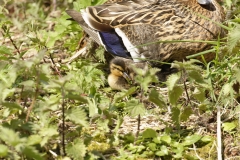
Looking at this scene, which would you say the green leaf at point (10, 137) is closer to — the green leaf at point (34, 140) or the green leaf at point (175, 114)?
the green leaf at point (34, 140)

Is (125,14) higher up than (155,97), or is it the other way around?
(155,97)

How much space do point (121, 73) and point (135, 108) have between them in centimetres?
132

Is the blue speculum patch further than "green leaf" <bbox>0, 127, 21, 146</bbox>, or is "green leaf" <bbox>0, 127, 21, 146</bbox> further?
the blue speculum patch

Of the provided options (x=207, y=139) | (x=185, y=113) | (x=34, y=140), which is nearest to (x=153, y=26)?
(x=185, y=113)

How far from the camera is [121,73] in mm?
4449

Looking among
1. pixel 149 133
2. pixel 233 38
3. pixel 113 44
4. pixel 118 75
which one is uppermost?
pixel 233 38

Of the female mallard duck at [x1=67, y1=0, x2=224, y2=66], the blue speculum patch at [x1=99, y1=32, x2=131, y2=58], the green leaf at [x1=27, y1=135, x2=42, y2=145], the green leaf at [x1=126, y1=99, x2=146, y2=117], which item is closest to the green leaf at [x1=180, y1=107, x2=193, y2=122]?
the green leaf at [x1=126, y1=99, x2=146, y2=117]

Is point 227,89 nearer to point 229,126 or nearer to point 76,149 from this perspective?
point 229,126

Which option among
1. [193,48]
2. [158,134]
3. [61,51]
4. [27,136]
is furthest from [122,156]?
[61,51]

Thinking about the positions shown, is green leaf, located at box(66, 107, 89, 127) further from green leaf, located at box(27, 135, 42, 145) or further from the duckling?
the duckling

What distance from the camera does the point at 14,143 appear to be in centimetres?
266

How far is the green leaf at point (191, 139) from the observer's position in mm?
3264

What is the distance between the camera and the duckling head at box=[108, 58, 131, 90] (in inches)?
171

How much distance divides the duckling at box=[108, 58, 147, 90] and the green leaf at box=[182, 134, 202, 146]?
42.9 inches
